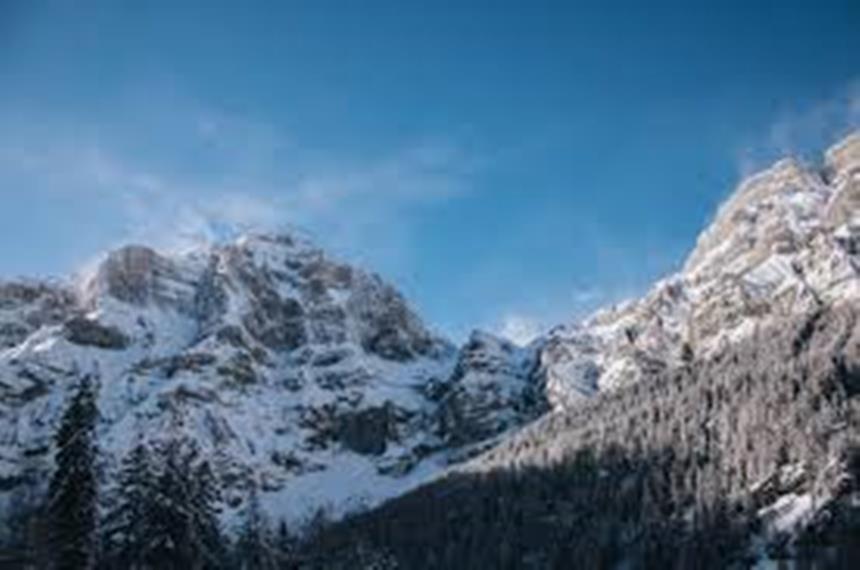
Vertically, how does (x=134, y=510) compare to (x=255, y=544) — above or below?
below

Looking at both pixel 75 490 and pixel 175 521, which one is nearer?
pixel 175 521

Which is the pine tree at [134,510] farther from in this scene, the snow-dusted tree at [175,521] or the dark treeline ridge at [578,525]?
the snow-dusted tree at [175,521]

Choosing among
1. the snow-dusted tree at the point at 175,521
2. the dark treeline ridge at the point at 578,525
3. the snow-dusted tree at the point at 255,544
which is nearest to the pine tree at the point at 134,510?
the dark treeline ridge at the point at 578,525

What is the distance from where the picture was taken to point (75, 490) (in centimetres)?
5284

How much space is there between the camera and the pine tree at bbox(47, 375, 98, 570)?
52.4m

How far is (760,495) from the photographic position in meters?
177

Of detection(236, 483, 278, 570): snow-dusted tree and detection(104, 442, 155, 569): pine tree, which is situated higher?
detection(236, 483, 278, 570): snow-dusted tree

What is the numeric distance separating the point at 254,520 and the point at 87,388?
28.0m

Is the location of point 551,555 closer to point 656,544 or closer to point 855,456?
point 656,544

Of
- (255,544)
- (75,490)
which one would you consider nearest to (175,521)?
(75,490)

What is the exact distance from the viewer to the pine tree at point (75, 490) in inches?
2062

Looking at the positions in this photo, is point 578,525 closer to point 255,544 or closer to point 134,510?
point 255,544

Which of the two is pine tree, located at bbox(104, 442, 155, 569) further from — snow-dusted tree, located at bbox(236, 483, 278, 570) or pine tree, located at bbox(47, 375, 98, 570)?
snow-dusted tree, located at bbox(236, 483, 278, 570)

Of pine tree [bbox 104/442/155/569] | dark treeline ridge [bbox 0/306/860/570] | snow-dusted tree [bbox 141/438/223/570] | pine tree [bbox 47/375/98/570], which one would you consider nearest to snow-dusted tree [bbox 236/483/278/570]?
dark treeline ridge [bbox 0/306/860/570]
